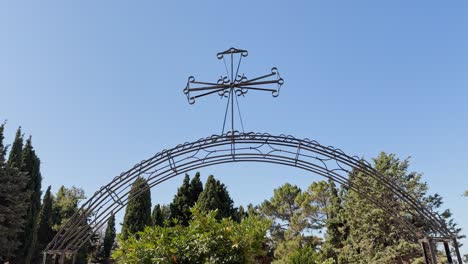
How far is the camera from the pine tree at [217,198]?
13336 mm

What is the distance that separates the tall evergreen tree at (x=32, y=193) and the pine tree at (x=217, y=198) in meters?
7.06

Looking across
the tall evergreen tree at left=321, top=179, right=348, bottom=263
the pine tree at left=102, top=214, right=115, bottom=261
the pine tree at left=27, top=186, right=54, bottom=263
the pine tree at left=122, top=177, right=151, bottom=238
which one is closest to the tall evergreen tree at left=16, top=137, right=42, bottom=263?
the pine tree at left=27, top=186, right=54, bottom=263

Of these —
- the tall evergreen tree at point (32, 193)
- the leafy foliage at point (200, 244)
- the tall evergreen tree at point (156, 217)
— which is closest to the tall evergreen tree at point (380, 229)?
the tall evergreen tree at point (156, 217)

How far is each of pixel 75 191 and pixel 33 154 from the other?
981 centimetres

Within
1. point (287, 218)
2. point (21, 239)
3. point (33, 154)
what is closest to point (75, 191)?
point (33, 154)

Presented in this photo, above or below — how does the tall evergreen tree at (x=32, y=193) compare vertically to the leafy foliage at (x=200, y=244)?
above

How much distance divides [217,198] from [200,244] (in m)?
10.6

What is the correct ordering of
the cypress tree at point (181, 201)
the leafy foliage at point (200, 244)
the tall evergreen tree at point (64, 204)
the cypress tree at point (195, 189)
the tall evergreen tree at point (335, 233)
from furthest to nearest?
1. the tall evergreen tree at point (64, 204)
2. the tall evergreen tree at point (335, 233)
3. the cypress tree at point (195, 189)
4. the cypress tree at point (181, 201)
5. the leafy foliage at point (200, 244)

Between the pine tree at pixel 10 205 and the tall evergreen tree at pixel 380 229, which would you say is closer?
the pine tree at pixel 10 205

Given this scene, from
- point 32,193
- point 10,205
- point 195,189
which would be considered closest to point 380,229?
point 195,189

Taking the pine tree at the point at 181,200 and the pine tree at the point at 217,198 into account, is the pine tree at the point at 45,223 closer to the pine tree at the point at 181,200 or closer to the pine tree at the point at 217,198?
the pine tree at the point at 181,200

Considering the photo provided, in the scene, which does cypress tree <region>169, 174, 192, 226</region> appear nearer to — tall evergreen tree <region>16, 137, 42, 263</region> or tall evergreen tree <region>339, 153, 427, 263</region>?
tall evergreen tree <region>16, 137, 42, 263</region>

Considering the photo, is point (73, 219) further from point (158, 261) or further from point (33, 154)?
point (33, 154)

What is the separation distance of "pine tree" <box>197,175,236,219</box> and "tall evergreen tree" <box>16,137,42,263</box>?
706cm
